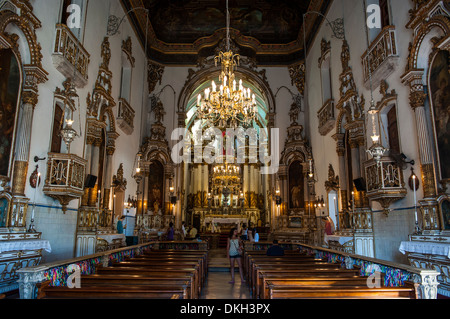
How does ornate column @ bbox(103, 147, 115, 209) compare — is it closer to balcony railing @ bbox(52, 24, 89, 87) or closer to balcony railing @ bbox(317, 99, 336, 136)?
balcony railing @ bbox(52, 24, 89, 87)

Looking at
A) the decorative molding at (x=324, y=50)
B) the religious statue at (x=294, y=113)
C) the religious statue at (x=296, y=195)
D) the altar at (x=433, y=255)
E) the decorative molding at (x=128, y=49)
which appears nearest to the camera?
the altar at (x=433, y=255)

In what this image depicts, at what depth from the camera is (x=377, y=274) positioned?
5.14 meters

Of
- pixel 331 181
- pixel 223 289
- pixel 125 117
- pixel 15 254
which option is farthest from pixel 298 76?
pixel 15 254

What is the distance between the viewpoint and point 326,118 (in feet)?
45.1

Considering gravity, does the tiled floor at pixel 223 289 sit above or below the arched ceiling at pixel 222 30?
below

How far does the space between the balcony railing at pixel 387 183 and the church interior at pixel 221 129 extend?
1.9 inches

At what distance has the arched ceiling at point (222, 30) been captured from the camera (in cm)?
1798

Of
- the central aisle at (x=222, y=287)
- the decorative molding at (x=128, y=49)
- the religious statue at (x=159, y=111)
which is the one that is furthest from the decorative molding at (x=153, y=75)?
the central aisle at (x=222, y=287)

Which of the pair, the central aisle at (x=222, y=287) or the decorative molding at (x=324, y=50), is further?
the decorative molding at (x=324, y=50)

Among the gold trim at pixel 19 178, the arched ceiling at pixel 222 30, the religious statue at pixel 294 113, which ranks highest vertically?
the arched ceiling at pixel 222 30

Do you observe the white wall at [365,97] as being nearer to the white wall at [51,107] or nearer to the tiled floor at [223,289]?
the tiled floor at [223,289]

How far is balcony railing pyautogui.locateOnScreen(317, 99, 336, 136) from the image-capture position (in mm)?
13211
